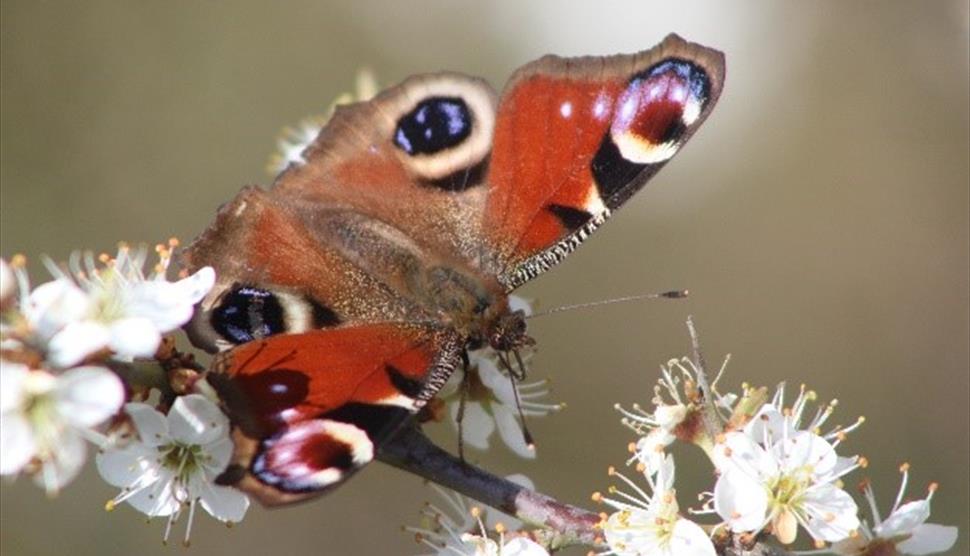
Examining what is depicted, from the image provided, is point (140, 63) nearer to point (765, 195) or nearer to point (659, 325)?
point (659, 325)

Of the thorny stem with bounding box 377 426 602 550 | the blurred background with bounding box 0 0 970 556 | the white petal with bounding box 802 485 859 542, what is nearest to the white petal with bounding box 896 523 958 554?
the white petal with bounding box 802 485 859 542

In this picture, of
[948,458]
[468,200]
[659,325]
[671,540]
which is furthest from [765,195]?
[671,540]

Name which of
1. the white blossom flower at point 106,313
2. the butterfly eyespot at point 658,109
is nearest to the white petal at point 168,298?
the white blossom flower at point 106,313

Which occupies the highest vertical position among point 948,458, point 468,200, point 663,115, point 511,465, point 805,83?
point 805,83

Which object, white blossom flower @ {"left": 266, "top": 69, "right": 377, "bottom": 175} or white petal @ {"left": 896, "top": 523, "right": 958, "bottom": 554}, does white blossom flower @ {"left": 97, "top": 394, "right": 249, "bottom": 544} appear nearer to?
white blossom flower @ {"left": 266, "top": 69, "right": 377, "bottom": 175}

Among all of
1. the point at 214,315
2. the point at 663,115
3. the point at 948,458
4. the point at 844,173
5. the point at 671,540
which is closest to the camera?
the point at 671,540

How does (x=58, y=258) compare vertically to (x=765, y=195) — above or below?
below

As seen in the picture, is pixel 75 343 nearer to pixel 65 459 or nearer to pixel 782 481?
pixel 65 459

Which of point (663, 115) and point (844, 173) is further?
point (844, 173)
